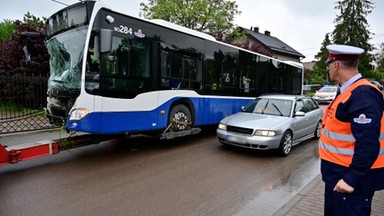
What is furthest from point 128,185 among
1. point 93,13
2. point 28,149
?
point 93,13

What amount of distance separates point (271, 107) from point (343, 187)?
5940 mm

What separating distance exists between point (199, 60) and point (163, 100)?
6.66 ft

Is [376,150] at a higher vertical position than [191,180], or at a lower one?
higher

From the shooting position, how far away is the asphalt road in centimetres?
399

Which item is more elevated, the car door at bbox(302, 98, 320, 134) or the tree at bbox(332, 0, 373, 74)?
the tree at bbox(332, 0, 373, 74)

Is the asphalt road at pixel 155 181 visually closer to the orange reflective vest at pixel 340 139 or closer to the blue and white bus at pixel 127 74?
the blue and white bus at pixel 127 74

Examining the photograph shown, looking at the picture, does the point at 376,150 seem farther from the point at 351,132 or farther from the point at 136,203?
the point at 136,203

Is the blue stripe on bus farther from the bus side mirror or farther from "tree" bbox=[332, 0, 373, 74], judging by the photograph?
"tree" bbox=[332, 0, 373, 74]

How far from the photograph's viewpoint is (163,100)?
274 inches

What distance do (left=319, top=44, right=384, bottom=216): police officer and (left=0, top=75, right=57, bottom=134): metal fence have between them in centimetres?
1001

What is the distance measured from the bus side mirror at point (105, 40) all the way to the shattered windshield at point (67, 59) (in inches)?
21.0

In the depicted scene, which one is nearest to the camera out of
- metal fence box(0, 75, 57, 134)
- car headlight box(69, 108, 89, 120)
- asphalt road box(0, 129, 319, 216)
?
asphalt road box(0, 129, 319, 216)

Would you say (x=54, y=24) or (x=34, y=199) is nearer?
(x=34, y=199)

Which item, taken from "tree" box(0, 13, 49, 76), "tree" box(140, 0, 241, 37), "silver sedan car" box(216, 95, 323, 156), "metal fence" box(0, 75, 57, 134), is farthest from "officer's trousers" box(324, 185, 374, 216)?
"tree" box(140, 0, 241, 37)
